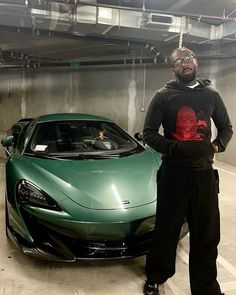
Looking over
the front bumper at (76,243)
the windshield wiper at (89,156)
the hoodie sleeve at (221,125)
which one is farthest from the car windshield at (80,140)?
the hoodie sleeve at (221,125)

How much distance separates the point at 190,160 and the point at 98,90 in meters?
7.39

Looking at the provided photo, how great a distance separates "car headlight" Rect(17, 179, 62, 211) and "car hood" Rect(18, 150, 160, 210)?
116 mm

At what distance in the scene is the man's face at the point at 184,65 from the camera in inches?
70.8

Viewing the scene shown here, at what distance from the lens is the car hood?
2254 mm

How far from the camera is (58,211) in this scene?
2.14 metres

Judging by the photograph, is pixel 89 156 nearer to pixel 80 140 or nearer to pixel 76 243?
pixel 80 140

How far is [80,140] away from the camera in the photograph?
319 cm

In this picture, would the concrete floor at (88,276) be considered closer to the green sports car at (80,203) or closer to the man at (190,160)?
the green sports car at (80,203)

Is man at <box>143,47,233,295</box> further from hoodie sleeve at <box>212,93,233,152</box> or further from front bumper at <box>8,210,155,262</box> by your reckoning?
front bumper at <box>8,210,155,262</box>

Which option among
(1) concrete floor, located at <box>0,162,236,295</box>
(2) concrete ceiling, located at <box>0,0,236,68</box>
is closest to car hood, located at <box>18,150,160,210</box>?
(1) concrete floor, located at <box>0,162,236,295</box>

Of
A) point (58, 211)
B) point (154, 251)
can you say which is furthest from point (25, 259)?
point (154, 251)

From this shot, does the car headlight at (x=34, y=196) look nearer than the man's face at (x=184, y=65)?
No

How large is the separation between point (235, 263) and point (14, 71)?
10030 mm

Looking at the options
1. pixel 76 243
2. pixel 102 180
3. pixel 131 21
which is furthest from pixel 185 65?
pixel 131 21
